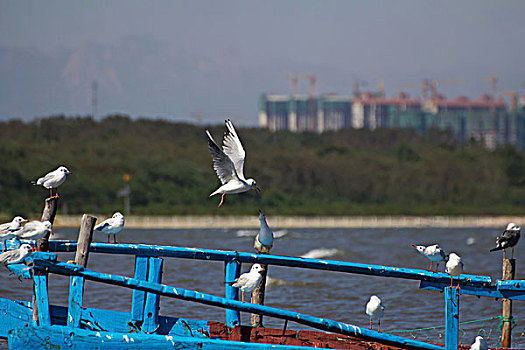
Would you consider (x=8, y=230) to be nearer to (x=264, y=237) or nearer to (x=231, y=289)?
(x=231, y=289)

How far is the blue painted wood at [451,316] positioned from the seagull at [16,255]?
4.90m

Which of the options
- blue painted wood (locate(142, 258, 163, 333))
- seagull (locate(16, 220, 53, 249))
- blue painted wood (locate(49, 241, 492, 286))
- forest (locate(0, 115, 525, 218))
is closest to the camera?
seagull (locate(16, 220, 53, 249))

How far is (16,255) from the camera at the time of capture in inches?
430

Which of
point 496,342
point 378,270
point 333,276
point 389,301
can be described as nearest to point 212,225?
point 333,276

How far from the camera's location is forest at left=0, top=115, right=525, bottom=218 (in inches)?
3718

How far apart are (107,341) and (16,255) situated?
1.47 meters

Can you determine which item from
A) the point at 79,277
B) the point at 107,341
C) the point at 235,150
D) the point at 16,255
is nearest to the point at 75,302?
the point at 79,277

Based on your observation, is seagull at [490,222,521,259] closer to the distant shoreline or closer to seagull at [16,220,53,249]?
seagull at [16,220,53,249]

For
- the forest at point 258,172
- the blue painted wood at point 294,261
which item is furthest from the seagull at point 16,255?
the forest at point 258,172

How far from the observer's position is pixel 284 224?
292 feet

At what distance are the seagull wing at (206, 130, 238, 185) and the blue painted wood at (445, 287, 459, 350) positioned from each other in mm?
4224

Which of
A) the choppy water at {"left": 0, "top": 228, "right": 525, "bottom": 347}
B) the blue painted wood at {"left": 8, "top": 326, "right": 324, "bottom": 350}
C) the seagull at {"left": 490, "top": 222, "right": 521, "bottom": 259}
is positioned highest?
the seagull at {"left": 490, "top": 222, "right": 521, "bottom": 259}

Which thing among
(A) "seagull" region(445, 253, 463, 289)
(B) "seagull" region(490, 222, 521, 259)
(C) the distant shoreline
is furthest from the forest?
(A) "seagull" region(445, 253, 463, 289)

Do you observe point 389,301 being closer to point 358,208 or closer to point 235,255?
point 235,255
